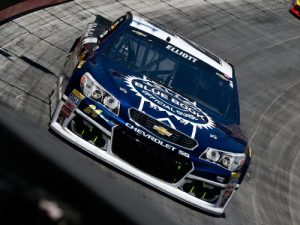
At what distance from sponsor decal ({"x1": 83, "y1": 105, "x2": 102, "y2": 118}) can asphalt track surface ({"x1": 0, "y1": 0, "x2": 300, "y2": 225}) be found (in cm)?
52

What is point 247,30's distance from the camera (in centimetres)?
1762

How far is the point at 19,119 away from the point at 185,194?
4607mm

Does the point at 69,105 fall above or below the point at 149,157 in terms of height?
above

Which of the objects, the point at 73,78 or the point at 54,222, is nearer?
the point at 54,222

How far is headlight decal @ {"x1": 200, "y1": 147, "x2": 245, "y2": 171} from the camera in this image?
7.45m

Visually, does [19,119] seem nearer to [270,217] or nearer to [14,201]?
[14,201]

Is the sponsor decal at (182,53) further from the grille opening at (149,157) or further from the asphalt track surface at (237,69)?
the grille opening at (149,157)

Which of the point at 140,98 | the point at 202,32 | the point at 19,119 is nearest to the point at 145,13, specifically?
the point at 202,32

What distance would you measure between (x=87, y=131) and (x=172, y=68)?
1649 millimetres

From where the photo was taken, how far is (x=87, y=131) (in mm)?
7363

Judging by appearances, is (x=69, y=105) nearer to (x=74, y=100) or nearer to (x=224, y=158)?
(x=74, y=100)

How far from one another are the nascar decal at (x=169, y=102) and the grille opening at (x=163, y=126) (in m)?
0.08

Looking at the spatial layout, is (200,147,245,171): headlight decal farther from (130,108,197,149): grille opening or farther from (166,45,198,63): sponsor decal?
(166,45,198,63): sponsor decal

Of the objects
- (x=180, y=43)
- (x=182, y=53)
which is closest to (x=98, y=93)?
(x=182, y=53)
